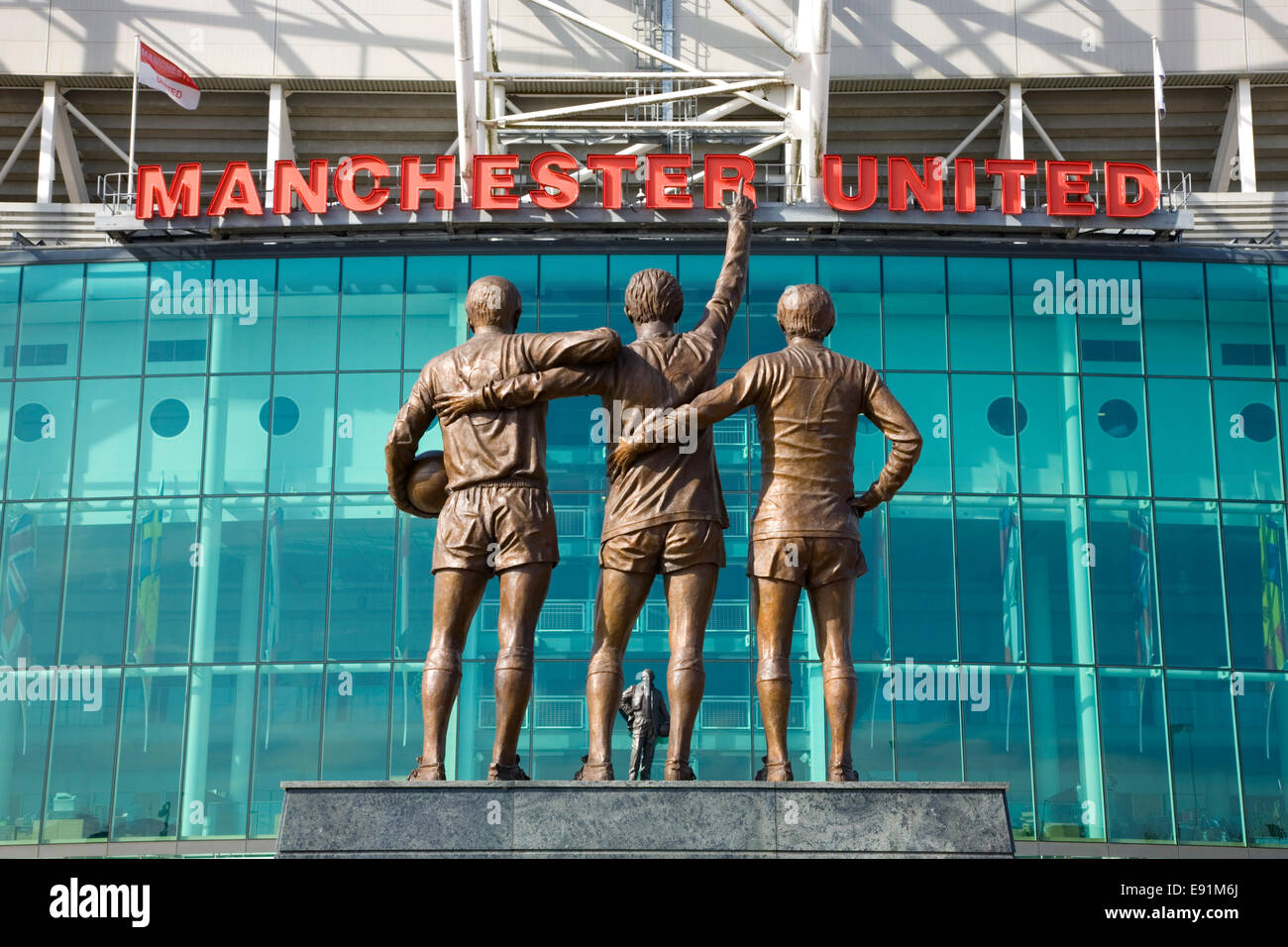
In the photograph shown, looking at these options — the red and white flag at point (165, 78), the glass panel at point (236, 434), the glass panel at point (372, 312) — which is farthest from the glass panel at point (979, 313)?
the red and white flag at point (165, 78)

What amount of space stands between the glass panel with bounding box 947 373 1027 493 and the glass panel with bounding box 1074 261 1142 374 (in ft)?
5.29

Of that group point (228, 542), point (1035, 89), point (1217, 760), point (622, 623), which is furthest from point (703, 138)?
point (622, 623)

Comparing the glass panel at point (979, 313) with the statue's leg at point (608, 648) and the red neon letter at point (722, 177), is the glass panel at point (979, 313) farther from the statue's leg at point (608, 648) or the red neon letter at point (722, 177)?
the statue's leg at point (608, 648)

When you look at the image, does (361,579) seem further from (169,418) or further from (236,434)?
(169,418)

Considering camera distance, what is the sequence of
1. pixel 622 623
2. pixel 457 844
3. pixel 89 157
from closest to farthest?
pixel 457 844, pixel 622 623, pixel 89 157

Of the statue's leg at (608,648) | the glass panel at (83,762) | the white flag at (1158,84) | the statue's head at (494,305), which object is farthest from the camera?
the white flag at (1158,84)

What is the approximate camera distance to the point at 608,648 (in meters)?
12.1

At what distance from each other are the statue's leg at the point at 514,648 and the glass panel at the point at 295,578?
18.2m

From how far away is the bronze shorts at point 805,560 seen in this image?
40.1 ft

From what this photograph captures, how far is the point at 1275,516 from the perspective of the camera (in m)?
30.5

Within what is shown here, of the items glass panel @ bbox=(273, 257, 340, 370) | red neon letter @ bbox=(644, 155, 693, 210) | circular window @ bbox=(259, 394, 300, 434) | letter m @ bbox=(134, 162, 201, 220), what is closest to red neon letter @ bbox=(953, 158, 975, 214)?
red neon letter @ bbox=(644, 155, 693, 210)

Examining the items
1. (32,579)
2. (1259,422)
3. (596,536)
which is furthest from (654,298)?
(1259,422)

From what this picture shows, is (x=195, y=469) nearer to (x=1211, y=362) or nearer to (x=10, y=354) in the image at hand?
(x=10, y=354)

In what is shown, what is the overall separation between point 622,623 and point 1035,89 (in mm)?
25247
